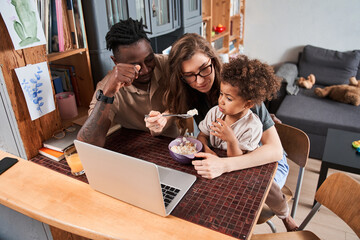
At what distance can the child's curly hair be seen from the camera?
3.89ft

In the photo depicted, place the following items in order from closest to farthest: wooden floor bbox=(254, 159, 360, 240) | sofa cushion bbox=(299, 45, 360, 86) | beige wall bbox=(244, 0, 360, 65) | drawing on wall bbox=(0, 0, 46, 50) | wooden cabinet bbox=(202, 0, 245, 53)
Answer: drawing on wall bbox=(0, 0, 46, 50) < wooden floor bbox=(254, 159, 360, 240) < wooden cabinet bbox=(202, 0, 245, 53) < sofa cushion bbox=(299, 45, 360, 86) < beige wall bbox=(244, 0, 360, 65)

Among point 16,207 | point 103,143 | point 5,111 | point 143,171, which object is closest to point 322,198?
point 143,171

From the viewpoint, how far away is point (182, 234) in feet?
2.82

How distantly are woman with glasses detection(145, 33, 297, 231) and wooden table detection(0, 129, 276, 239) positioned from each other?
46 millimetres

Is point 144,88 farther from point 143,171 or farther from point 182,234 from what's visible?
point 182,234

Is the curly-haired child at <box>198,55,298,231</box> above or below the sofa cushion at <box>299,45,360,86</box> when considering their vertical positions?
above

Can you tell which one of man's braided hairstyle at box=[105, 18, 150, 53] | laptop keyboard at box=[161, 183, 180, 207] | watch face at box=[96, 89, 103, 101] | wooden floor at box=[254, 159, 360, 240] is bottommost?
wooden floor at box=[254, 159, 360, 240]

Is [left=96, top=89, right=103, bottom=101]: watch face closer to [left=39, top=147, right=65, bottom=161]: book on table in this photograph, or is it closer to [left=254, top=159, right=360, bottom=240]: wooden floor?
[left=39, top=147, right=65, bottom=161]: book on table

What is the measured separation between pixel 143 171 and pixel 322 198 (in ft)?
2.81

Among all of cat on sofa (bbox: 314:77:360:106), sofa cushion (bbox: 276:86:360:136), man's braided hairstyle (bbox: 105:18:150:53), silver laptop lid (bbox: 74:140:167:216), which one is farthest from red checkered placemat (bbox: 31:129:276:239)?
cat on sofa (bbox: 314:77:360:106)

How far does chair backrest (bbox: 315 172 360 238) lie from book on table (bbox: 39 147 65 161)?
1182mm

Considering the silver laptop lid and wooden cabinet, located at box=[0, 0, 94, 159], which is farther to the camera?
wooden cabinet, located at box=[0, 0, 94, 159]

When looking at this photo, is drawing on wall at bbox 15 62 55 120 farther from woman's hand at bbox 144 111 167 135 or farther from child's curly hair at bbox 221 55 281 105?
child's curly hair at bbox 221 55 281 105

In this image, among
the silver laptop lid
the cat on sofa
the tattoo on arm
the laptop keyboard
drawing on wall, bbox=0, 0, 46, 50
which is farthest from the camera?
the cat on sofa
